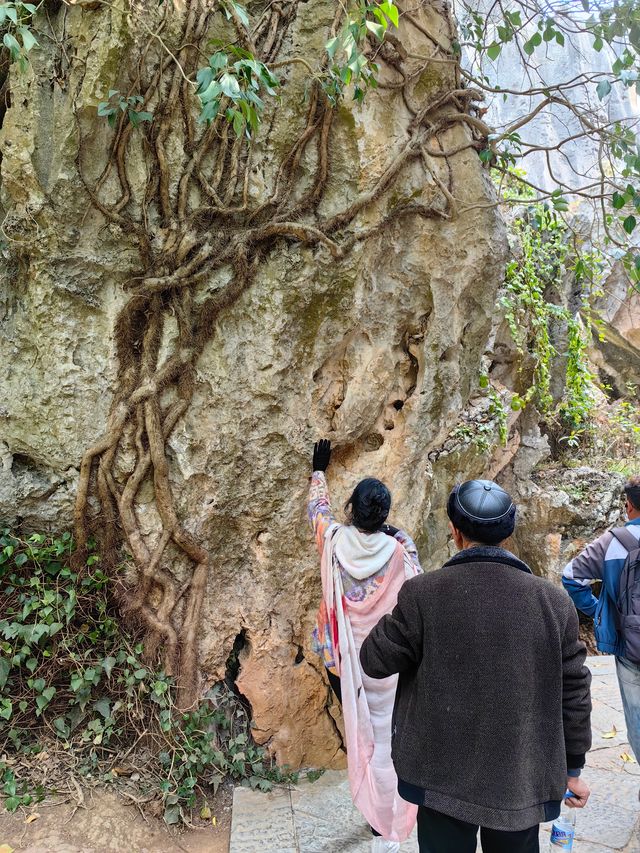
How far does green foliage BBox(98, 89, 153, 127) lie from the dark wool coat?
2801 mm

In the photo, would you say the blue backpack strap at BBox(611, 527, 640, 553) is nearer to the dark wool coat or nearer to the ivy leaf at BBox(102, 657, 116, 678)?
the dark wool coat

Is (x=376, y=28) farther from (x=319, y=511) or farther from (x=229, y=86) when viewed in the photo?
(x=319, y=511)

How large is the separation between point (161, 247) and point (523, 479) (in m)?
4.76

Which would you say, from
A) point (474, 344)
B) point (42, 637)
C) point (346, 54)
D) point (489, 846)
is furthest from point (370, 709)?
point (346, 54)

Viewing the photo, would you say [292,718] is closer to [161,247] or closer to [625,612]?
[625,612]

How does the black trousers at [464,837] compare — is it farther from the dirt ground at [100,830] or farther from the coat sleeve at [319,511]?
the dirt ground at [100,830]

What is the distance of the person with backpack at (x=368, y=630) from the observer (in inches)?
97.7

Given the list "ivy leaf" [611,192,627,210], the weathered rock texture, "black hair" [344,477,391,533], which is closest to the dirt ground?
the weathered rock texture

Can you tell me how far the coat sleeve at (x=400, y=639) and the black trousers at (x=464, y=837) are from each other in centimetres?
40

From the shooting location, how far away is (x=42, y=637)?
318 centimetres

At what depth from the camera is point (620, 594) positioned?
2.38 meters

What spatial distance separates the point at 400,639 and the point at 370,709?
104cm

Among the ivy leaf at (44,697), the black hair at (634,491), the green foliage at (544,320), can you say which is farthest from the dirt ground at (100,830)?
the green foliage at (544,320)

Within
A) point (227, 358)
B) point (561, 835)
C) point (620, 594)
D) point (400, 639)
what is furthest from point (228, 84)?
point (561, 835)
